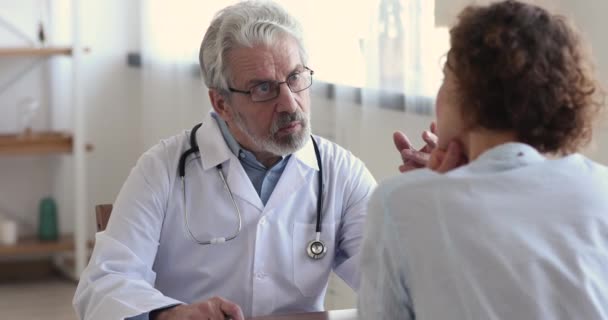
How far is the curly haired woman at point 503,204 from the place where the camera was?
1.09 meters

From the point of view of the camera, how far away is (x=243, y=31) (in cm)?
205

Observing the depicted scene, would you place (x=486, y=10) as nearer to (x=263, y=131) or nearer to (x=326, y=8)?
(x=263, y=131)

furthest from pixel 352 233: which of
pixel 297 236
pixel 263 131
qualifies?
pixel 263 131

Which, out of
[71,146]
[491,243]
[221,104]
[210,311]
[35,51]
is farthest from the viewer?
[71,146]

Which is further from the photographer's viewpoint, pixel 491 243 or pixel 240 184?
pixel 240 184

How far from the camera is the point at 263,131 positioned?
6.70ft

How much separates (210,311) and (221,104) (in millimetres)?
649

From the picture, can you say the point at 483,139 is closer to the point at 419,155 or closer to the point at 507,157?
the point at 507,157

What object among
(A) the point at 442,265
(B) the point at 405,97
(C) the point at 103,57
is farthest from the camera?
(C) the point at 103,57

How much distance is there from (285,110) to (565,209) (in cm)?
100

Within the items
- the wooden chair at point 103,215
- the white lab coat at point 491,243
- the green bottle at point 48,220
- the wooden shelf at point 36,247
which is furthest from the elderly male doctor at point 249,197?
the green bottle at point 48,220

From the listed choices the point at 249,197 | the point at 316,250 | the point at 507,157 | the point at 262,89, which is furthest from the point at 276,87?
the point at 507,157

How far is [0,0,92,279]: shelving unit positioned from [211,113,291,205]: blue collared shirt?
264cm

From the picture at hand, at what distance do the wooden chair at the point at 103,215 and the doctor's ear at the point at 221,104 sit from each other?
32 cm
